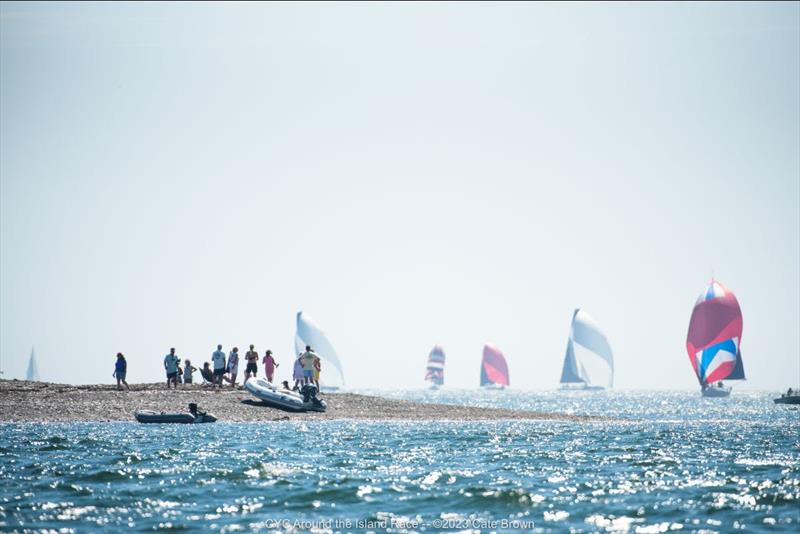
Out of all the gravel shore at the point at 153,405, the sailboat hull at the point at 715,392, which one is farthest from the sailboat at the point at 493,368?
the gravel shore at the point at 153,405

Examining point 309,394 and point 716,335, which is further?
point 716,335

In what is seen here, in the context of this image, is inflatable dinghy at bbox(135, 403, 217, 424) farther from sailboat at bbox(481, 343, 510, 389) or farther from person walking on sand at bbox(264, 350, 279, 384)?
sailboat at bbox(481, 343, 510, 389)

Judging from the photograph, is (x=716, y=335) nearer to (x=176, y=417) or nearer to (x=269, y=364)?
(x=269, y=364)

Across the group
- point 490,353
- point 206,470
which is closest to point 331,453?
point 206,470

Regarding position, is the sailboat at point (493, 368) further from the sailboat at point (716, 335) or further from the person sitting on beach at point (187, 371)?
the person sitting on beach at point (187, 371)

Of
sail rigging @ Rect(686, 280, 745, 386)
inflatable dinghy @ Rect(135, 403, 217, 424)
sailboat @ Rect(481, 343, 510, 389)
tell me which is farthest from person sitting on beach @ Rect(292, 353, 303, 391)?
sailboat @ Rect(481, 343, 510, 389)

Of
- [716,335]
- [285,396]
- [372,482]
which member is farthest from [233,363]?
[716,335]

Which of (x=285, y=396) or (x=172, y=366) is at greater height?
(x=172, y=366)

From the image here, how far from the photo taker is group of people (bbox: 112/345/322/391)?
124ft

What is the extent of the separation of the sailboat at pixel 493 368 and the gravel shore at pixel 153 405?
142932 mm

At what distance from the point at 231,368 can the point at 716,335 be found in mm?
60966

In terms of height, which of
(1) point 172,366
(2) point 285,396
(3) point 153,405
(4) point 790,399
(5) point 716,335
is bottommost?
(4) point 790,399

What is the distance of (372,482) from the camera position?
20.1 meters

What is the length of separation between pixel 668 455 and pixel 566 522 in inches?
515
